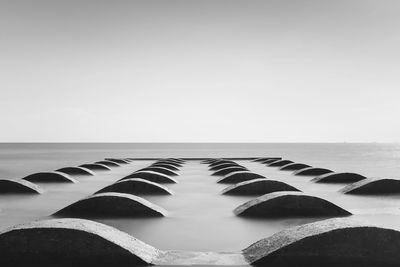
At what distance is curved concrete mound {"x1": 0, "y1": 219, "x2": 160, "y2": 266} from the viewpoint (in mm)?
7891

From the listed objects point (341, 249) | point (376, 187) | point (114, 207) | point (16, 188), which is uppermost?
point (376, 187)

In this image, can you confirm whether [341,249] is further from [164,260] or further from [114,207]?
[114,207]

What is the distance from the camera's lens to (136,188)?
17719mm

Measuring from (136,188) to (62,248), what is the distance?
32.1ft

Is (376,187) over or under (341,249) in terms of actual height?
over

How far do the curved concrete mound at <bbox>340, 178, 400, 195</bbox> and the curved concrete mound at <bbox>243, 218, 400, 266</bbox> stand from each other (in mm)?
10539

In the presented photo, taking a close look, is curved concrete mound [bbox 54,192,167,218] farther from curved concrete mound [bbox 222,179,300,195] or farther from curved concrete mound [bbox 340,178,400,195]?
curved concrete mound [bbox 340,178,400,195]

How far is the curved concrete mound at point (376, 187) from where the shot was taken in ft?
59.7

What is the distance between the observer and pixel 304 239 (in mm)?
7953

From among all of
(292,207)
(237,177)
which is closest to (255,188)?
(292,207)

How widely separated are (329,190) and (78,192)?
38.0 ft

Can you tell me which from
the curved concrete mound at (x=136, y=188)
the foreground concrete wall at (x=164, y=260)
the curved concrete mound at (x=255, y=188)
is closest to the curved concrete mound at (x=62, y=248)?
the foreground concrete wall at (x=164, y=260)

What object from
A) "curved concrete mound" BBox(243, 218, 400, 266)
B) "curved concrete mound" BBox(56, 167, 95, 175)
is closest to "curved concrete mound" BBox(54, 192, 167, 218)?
"curved concrete mound" BBox(243, 218, 400, 266)

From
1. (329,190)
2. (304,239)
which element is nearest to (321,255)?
(304,239)
